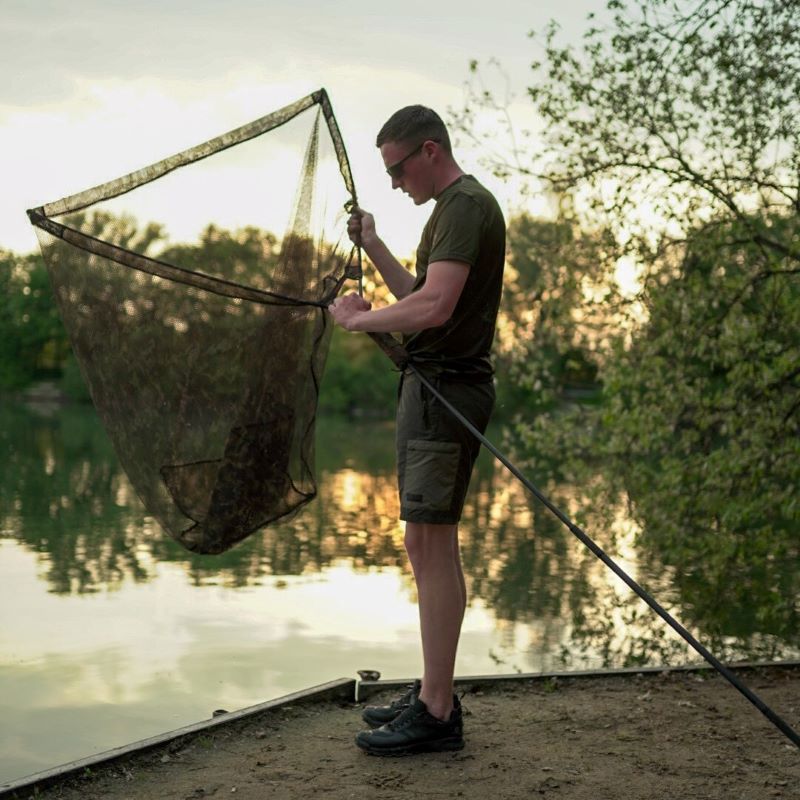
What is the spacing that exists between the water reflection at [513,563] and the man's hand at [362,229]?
353 cm

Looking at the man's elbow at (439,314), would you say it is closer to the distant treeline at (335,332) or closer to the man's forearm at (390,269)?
the man's forearm at (390,269)

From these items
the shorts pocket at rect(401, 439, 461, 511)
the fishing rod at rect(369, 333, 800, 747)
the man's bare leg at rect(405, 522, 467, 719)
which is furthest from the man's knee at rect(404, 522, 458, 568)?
the fishing rod at rect(369, 333, 800, 747)

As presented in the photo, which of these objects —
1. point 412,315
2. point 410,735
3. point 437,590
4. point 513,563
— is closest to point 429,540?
point 437,590

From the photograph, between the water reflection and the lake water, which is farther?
the water reflection

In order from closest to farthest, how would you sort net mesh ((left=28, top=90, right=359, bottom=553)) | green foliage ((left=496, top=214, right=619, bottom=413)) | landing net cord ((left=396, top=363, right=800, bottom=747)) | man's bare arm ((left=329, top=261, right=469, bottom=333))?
landing net cord ((left=396, top=363, right=800, bottom=747)), man's bare arm ((left=329, top=261, right=469, bottom=333)), net mesh ((left=28, top=90, right=359, bottom=553)), green foliage ((left=496, top=214, right=619, bottom=413))

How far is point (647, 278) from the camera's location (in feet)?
31.2

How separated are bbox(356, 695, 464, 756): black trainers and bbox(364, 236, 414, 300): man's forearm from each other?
65.2 inches

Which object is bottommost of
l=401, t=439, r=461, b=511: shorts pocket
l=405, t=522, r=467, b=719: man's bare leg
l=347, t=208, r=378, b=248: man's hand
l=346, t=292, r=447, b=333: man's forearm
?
l=405, t=522, r=467, b=719: man's bare leg

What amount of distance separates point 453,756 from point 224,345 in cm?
195

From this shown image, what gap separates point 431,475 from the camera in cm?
456

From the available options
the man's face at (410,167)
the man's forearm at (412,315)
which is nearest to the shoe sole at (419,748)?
the man's forearm at (412,315)

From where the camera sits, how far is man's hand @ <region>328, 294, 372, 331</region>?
4.68 meters

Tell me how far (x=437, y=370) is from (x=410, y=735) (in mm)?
1425

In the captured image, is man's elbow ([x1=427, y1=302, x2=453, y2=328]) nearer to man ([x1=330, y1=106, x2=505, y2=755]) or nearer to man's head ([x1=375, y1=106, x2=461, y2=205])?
man ([x1=330, y1=106, x2=505, y2=755])
